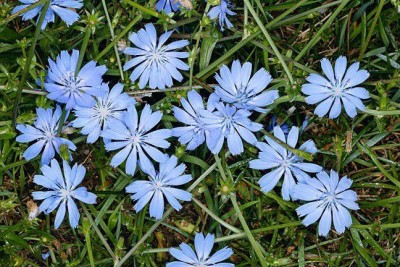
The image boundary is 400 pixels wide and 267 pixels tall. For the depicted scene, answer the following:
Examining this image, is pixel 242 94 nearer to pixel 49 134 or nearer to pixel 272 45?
pixel 272 45

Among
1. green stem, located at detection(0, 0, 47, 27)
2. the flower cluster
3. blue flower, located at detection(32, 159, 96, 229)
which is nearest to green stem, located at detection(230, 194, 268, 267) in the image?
the flower cluster

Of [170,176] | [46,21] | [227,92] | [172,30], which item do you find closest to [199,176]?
[170,176]

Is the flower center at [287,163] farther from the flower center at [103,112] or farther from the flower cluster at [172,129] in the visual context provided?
the flower center at [103,112]

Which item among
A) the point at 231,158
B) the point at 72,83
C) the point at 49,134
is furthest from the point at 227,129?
the point at 49,134

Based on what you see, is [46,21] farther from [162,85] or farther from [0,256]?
[0,256]

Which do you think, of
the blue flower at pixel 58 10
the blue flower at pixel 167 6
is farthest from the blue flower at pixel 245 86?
the blue flower at pixel 58 10

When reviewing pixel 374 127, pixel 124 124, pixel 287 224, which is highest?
pixel 374 127
